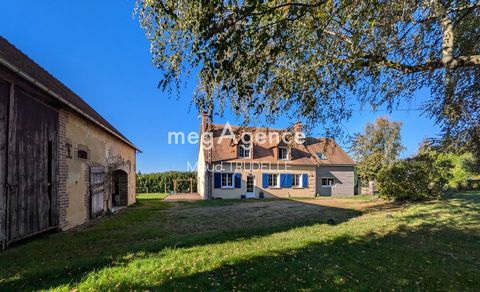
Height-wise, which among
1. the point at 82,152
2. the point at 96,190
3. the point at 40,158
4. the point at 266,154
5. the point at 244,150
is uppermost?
the point at 244,150

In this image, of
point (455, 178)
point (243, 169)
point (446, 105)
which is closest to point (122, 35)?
point (446, 105)

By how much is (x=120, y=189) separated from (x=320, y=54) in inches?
514

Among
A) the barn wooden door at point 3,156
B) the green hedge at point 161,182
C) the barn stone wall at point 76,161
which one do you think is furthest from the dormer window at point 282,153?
the barn wooden door at point 3,156

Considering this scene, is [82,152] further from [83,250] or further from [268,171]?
[268,171]

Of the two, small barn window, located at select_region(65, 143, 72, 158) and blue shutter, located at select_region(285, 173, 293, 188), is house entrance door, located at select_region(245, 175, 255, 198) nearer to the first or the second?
blue shutter, located at select_region(285, 173, 293, 188)

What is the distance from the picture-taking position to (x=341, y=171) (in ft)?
85.2

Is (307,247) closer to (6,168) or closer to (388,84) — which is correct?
(388,84)

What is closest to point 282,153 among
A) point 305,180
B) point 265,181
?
point 265,181

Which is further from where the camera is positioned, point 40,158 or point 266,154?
point 266,154

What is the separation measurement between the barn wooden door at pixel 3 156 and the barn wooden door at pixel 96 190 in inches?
166

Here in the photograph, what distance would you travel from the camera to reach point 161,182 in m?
30.1

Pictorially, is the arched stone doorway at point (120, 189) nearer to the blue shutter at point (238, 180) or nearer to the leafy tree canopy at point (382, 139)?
the blue shutter at point (238, 180)

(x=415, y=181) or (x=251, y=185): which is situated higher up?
(x=415, y=181)

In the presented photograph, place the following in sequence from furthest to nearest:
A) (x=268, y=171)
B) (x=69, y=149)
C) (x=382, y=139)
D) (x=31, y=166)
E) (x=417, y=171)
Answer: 1. (x=382, y=139)
2. (x=268, y=171)
3. (x=417, y=171)
4. (x=69, y=149)
5. (x=31, y=166)
